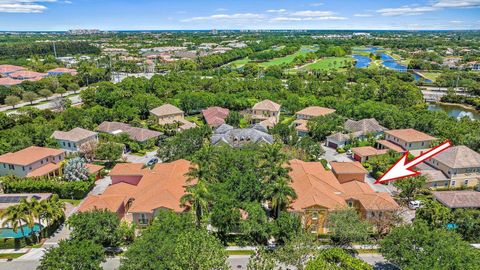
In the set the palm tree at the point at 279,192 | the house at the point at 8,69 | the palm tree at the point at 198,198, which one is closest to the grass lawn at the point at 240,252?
the palm tree at the point at 198,198

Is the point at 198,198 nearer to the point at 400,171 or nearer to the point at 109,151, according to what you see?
the point at 109,151

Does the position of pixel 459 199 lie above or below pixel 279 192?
below

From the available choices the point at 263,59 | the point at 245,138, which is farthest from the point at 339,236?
the point at 263,59

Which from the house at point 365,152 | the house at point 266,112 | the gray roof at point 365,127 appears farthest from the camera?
the house at point 266,112

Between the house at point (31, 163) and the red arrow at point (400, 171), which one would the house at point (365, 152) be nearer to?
the red arrow at point (400, 171)

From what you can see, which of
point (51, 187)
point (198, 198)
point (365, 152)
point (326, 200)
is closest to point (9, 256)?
point (51, 187)

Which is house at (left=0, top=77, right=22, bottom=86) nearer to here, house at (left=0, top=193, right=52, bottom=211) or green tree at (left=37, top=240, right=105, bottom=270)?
house at (left=0, top=193, right=52, bottom=211)
